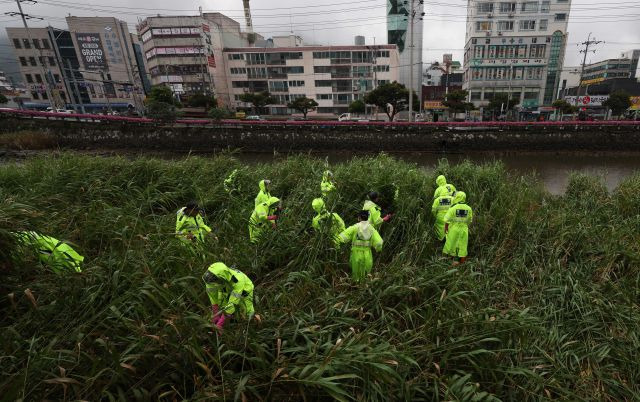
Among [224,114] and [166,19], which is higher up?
[166,19]

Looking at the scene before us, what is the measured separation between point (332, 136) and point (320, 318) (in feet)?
64.7

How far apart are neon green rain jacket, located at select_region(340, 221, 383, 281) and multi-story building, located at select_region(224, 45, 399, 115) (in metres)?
37.9

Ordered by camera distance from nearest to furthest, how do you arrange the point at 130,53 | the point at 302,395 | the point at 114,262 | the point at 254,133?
the point at 302,395 < the point at 114,262 < the point at 254,133 < the point at 130,53

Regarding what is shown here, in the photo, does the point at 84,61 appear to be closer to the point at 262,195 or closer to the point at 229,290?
the point at 262,195

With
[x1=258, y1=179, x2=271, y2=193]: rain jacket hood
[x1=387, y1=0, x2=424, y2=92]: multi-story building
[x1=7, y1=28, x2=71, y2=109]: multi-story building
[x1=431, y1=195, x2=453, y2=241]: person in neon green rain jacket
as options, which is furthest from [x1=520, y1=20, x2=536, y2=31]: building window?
[x1=7, y1=28, x2=71, y2=109]: multi-story building

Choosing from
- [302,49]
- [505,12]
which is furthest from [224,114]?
[505,12]

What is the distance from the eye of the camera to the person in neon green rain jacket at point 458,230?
4496mm

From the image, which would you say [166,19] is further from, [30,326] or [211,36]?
[30,326]

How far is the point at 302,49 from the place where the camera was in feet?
126

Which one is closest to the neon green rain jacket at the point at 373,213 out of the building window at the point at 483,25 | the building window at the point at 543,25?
the building window at the point at 483,25

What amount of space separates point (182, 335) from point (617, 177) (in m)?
19.4

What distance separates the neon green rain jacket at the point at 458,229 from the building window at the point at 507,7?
40.6m

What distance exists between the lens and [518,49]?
1340 inches

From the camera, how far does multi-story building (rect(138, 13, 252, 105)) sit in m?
37.2
